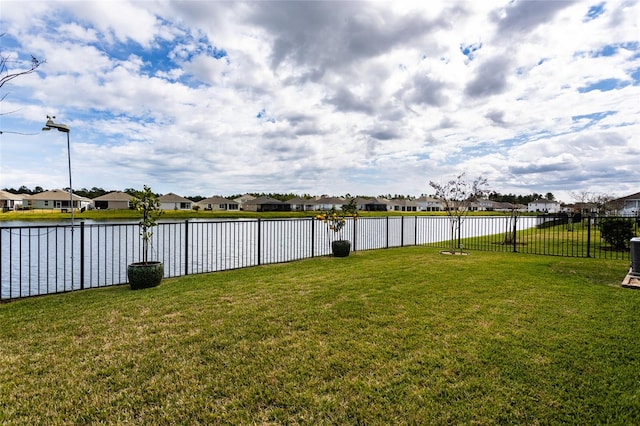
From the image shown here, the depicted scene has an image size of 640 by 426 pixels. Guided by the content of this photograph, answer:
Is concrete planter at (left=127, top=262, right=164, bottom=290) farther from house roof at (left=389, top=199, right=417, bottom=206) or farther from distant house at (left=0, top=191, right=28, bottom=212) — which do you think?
house roof at (left=389, top=199, right=417, bottom=206)

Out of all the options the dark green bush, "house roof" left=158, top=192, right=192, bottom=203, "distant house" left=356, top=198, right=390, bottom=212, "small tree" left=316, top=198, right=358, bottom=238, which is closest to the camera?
"small tree" left=316, top=198, right=358, bottom=238

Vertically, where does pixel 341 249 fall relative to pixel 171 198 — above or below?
below

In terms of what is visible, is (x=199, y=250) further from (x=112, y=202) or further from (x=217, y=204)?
(x=217, y=204)

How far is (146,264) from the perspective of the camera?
6133 millimetres

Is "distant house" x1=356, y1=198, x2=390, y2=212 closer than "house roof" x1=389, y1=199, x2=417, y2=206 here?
Yes

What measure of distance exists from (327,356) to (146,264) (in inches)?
184

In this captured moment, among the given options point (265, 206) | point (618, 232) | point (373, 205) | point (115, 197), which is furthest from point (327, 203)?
point (618, 232)

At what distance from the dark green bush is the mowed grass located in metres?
7.23

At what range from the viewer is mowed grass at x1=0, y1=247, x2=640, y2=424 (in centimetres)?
219

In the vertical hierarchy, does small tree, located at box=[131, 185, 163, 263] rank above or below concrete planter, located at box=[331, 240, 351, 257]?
above

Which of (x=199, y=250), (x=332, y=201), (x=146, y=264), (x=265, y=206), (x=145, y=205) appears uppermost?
(x=332, y=201)

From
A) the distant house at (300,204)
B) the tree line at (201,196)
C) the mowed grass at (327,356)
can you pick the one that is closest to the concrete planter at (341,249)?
the mowed grass at (327,356)

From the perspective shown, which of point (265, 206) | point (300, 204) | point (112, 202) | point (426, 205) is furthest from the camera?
point (426, 205)

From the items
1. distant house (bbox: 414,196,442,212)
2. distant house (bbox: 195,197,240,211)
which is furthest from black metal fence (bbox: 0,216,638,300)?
distant house (bbox: 414,196,442,212)
